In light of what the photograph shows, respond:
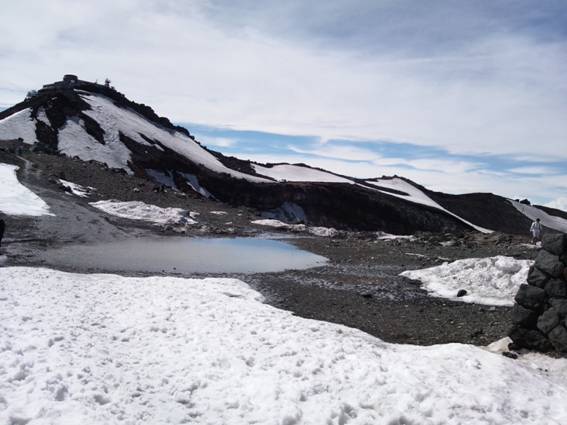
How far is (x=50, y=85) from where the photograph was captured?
94.1 metres

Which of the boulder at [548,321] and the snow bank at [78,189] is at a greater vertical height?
the snow bank at [78,189]

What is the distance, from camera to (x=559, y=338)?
1045 centimetres

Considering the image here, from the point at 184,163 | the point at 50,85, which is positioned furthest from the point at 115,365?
the point at 50,85

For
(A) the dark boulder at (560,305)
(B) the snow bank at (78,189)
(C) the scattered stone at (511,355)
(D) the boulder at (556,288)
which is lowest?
(C) the scattered stone at (511,355)

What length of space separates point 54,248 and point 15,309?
41.0 feet

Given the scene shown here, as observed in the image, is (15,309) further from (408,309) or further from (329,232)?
(329,232)

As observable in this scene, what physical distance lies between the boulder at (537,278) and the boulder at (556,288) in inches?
4.8

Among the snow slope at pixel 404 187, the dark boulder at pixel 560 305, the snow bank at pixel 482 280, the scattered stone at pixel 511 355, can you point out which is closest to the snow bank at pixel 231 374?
the scattered stone at pixel 511 355

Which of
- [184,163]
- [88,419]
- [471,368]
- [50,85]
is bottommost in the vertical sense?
[88,419]

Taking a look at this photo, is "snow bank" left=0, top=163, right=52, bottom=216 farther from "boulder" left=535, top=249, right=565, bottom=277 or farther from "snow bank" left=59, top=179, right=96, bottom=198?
"boulder" left=535, top=249, right=565, bottom=277

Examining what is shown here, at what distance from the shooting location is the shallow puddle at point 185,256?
20812 mm

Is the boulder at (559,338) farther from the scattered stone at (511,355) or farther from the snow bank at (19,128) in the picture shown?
the snow bank at (19,128)

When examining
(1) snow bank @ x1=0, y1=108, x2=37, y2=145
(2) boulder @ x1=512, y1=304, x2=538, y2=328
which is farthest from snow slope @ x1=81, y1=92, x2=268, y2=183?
(2) boulder @ x1=512, y1=304, x2=538, y2=328

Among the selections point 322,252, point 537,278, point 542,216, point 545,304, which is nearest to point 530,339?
point 545,304
